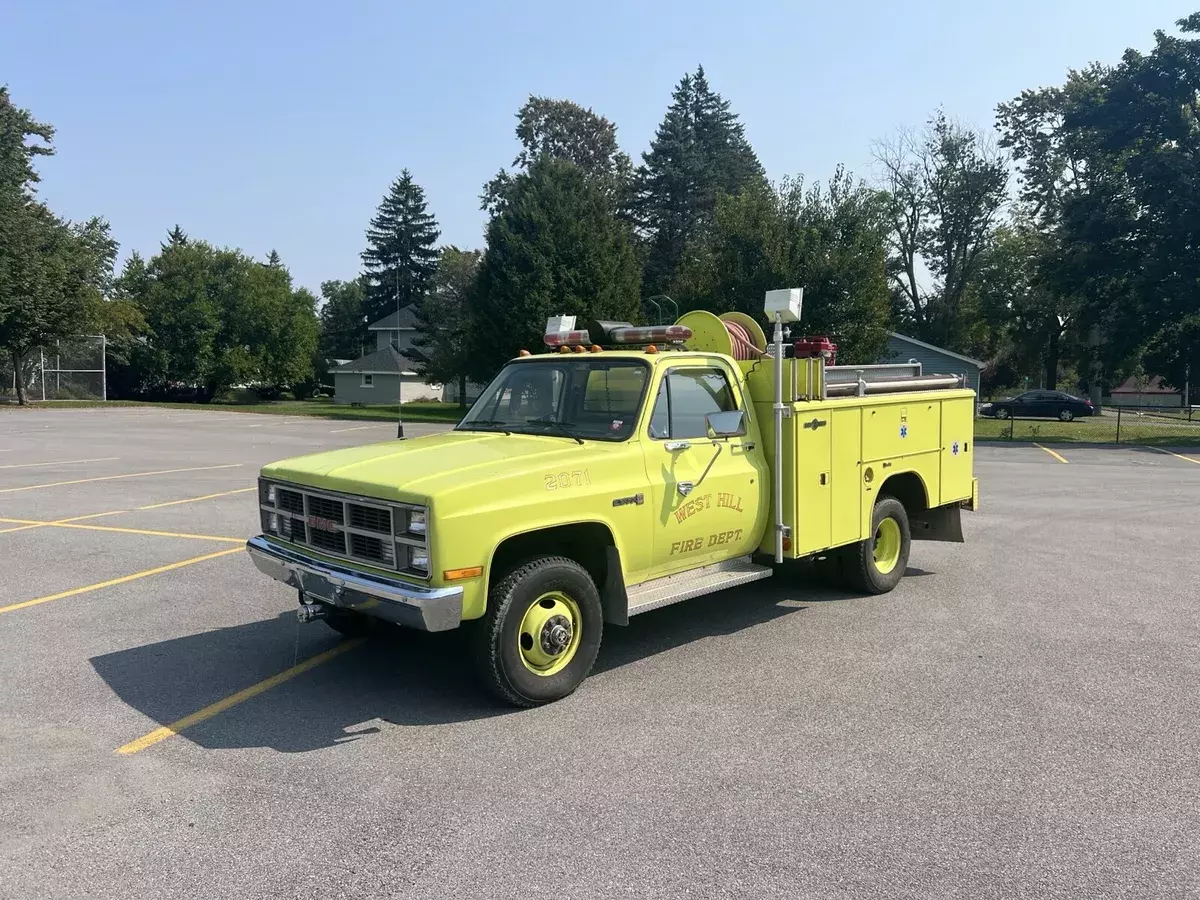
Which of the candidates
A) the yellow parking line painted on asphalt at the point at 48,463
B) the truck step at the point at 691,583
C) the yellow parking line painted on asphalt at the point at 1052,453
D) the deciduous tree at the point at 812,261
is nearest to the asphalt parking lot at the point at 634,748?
the truck step at the point at 691,583

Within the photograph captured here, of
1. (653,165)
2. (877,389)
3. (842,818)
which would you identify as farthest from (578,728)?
(653,165)

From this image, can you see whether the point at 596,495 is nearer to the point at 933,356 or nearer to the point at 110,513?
the point at 110,513

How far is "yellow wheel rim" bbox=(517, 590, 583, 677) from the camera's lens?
5.10 meters

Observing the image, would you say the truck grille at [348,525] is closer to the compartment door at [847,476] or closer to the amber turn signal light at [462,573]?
the amber turn signal light at [462,573]

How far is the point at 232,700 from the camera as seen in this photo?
17.3ft

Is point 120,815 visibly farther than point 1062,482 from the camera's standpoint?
No

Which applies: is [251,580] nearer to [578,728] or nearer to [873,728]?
[578,728]

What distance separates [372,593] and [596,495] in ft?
4.51

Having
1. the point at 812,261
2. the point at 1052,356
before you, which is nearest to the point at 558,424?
the point at 812,261

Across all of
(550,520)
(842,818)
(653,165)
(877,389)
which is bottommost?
(842,818)

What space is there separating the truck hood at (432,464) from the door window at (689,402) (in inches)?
21.1

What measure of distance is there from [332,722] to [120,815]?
119 cm

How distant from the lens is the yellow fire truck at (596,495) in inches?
190

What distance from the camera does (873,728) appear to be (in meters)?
4.87
